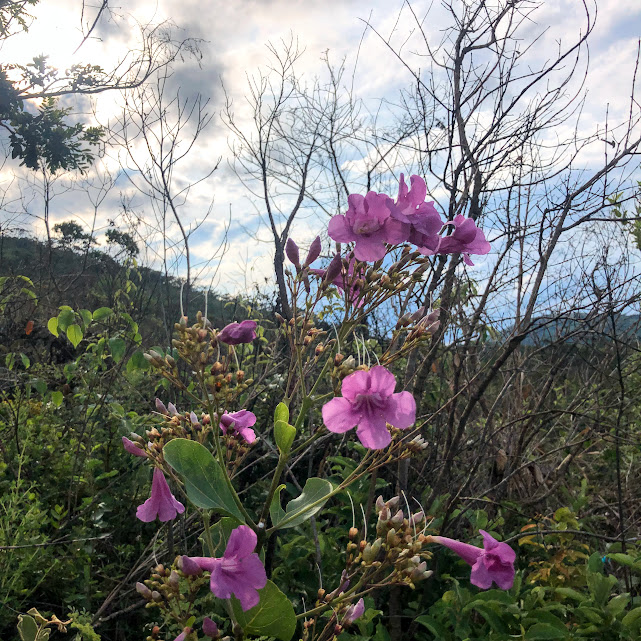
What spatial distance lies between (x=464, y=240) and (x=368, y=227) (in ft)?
1.03

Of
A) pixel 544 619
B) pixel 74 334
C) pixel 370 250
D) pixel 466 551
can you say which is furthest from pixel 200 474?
pixel 74 334

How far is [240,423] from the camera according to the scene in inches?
54.4

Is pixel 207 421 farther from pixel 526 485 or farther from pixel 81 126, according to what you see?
pixel 81 126

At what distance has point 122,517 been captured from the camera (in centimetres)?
309

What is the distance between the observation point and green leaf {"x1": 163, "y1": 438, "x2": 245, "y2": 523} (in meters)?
1.08

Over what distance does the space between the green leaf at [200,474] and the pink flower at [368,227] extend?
1.98ft

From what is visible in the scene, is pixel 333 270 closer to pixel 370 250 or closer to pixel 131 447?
pixel 370 250

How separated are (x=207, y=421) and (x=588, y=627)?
5.51ft

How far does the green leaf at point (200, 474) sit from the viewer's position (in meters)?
1.08

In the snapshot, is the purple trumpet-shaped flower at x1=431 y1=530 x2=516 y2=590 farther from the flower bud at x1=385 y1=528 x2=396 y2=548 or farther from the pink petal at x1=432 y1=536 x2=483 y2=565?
the flower bud at x1=385 y1=528 x2=396 y2=548

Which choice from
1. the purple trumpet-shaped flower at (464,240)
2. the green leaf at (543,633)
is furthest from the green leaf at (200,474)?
the green leaf at (543,633)

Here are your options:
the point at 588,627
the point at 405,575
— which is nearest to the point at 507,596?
the point at 588,627

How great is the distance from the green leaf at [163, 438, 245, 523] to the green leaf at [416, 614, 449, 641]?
53.7 inches

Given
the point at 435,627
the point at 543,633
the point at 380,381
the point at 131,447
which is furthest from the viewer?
the point at 435,627
